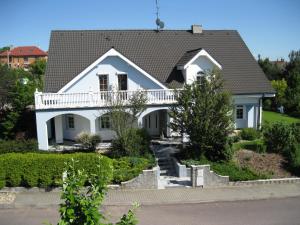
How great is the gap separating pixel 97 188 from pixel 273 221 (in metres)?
10.9

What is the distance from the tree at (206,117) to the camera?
65.1 feet

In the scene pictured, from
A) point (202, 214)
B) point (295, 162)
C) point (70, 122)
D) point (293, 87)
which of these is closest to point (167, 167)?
point (202, 214)

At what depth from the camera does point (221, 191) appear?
1811cm

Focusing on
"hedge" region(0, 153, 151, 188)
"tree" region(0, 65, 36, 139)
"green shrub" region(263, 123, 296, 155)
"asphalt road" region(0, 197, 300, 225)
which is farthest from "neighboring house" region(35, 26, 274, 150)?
"asphalt road" region(0, 197, 300, 225)

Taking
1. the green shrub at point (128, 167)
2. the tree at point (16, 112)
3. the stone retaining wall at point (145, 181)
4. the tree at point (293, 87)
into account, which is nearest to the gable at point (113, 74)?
the tree at point (16, 112)

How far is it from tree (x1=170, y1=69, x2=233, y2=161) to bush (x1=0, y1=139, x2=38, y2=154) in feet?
28.0

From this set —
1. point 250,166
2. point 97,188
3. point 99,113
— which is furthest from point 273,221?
point 99,113

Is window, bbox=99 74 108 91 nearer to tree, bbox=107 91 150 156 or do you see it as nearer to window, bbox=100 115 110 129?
window, bbox=100 115 110 129

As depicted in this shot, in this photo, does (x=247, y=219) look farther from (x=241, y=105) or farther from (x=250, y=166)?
(x=241, y=105)

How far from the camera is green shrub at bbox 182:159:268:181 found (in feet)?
62.4

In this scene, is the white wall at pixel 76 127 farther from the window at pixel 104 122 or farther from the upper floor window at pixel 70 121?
Result: the window at pixel 104 122

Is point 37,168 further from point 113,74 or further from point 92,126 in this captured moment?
point 113,74

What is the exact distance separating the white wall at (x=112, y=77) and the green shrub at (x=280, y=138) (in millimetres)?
8576

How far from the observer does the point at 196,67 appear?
27719mm
